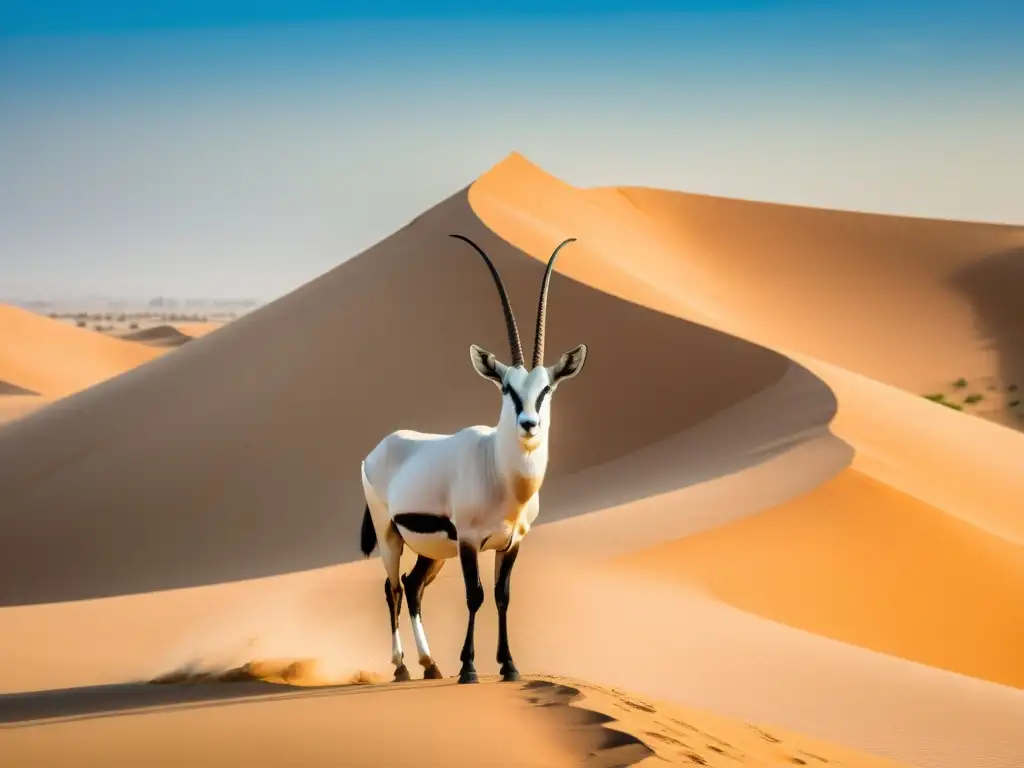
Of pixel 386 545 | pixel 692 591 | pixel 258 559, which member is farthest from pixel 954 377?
pixel 386 545

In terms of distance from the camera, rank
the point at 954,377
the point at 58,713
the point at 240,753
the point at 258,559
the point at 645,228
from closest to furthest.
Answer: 1. the point at 240,753
2. the point at 58,713
3. the point at 258,559
4. the point at 954,377
5. the point at 645,228

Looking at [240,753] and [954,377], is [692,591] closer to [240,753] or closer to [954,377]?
[240,753]

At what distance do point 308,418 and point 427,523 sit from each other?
51.6 ft

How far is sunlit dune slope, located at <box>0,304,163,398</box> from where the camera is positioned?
5544cm

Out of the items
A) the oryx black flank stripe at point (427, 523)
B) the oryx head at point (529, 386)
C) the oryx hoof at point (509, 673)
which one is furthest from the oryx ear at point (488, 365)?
the oryx hoof at point (509, 673)

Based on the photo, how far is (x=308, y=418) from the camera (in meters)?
22.4

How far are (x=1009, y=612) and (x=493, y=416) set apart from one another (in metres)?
10.9

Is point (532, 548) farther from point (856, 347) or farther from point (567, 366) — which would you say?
point (856, 347)

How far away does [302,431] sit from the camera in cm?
2205

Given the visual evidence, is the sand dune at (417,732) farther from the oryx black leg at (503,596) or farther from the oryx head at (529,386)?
the oryx head at (529,386)

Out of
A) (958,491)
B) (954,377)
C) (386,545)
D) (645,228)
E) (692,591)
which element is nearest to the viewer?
(386,545)

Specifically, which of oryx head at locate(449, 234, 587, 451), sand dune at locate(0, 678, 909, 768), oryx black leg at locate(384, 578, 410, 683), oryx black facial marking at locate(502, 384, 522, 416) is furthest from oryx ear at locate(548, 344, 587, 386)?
oryx black leg at locate(384, 578, 410, 683)

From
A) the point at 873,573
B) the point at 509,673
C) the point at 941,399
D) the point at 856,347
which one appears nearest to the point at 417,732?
the point at 509,673

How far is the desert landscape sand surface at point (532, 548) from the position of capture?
583 cm
